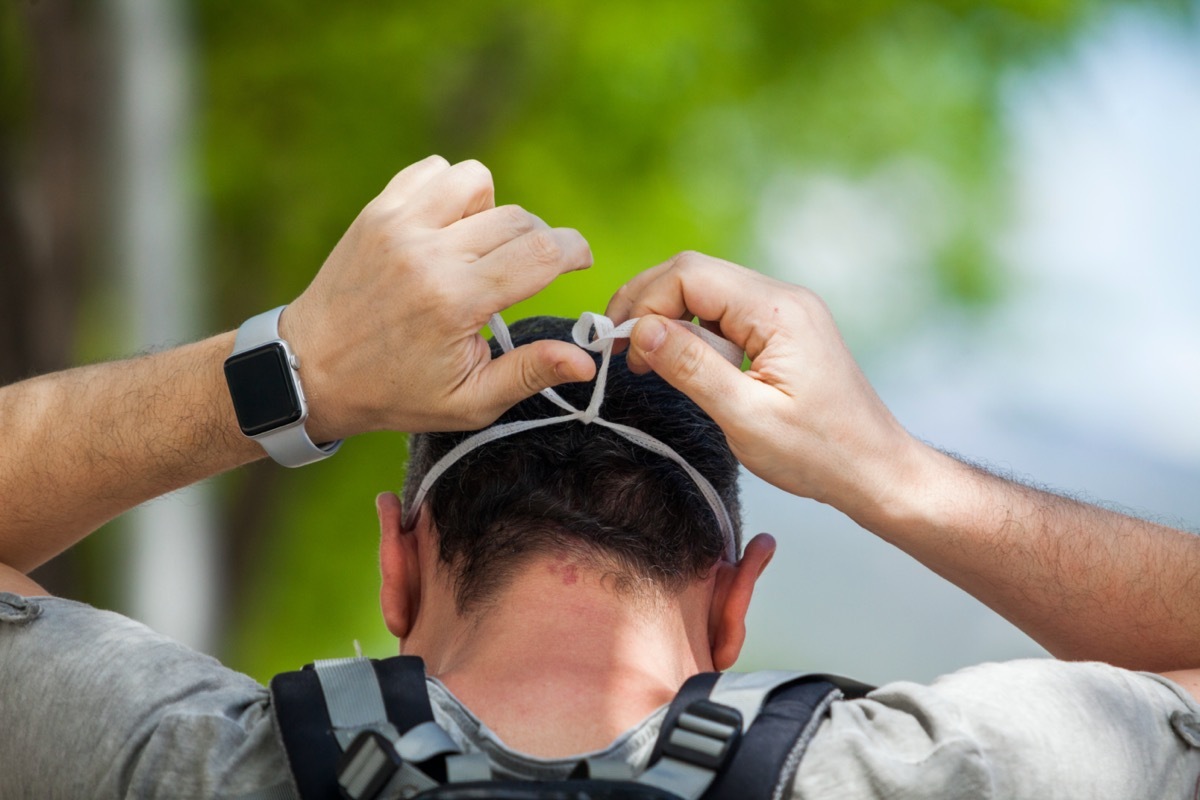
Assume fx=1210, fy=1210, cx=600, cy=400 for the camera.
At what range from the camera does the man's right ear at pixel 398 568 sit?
7.42 feet

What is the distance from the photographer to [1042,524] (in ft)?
7.71

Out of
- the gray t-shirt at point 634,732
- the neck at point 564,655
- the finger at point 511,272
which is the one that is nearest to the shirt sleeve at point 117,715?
the gray t-shirt at point 634,732

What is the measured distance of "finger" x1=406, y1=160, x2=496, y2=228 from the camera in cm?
201

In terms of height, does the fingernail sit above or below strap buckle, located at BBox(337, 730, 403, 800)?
above

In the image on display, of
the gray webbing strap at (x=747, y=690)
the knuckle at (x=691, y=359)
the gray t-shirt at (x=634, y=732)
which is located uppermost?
the knuckle at (x=691, y=359)

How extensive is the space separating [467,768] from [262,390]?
2.74 ft

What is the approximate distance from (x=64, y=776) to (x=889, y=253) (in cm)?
657

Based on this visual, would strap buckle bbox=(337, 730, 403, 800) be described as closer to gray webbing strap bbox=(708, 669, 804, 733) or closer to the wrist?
gray webbing strap bbox=(708, 669, 804, 733)

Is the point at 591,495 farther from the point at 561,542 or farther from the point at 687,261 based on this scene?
the point at 687,261

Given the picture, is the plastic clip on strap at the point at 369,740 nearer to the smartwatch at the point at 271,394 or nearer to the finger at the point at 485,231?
the smartwatch at the point at 271,394

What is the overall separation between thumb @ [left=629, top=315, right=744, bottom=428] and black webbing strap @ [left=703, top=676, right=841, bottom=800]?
47cm

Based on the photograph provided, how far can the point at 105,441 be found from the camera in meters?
2.33

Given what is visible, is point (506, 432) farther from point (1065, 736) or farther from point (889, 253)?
point (889, 253)

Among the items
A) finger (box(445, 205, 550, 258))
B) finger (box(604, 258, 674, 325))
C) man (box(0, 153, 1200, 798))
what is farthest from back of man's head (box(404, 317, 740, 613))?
finger (box(445, 205, 550, 258))
